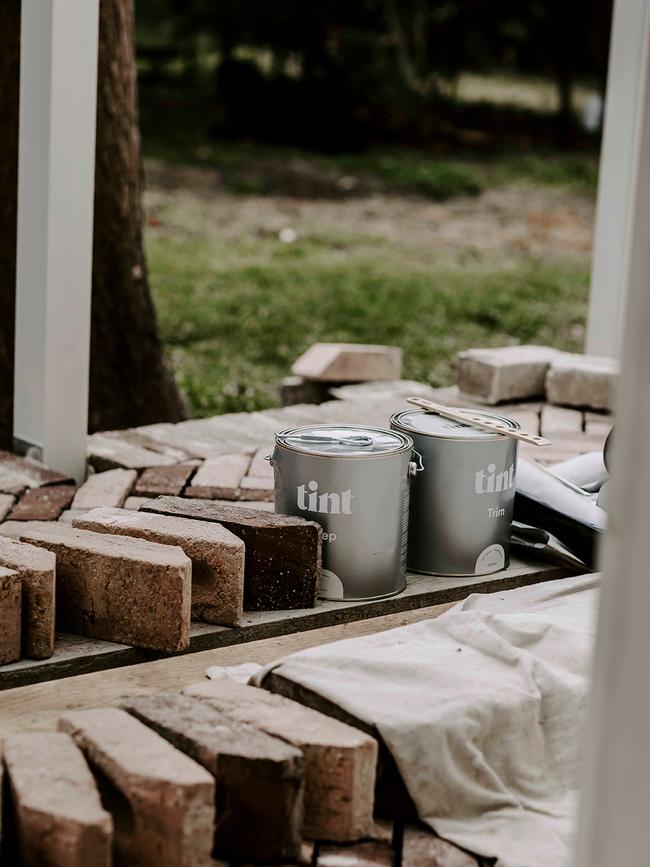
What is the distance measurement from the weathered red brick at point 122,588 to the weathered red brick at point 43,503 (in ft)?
2.57

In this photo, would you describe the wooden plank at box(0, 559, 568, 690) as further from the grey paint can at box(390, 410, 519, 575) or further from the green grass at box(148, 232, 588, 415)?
the green grass at box(148, 232, 588, 415)

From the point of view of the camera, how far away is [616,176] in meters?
5.63

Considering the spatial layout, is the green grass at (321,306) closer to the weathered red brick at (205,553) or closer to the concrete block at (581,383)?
the concrete block at (581,383)

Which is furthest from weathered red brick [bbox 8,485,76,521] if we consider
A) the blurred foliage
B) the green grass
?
the blurred foliage

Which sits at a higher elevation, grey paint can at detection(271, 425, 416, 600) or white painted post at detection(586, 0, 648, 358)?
white painted post at detection(586, 0, 648, 358)

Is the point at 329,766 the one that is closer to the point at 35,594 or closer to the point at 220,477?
the point at 35,594

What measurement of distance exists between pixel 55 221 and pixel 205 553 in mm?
1575

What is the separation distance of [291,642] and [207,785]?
1.00 m

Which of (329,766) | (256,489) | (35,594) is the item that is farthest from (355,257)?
(329,766)

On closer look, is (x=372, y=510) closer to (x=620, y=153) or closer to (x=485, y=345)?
(x=620, y=153)

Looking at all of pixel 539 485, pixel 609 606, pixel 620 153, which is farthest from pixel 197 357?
pixel 609 606

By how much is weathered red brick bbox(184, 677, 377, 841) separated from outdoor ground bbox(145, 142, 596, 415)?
4461 mm

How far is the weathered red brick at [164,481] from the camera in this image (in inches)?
155

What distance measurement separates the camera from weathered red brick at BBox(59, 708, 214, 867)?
2025 mm
